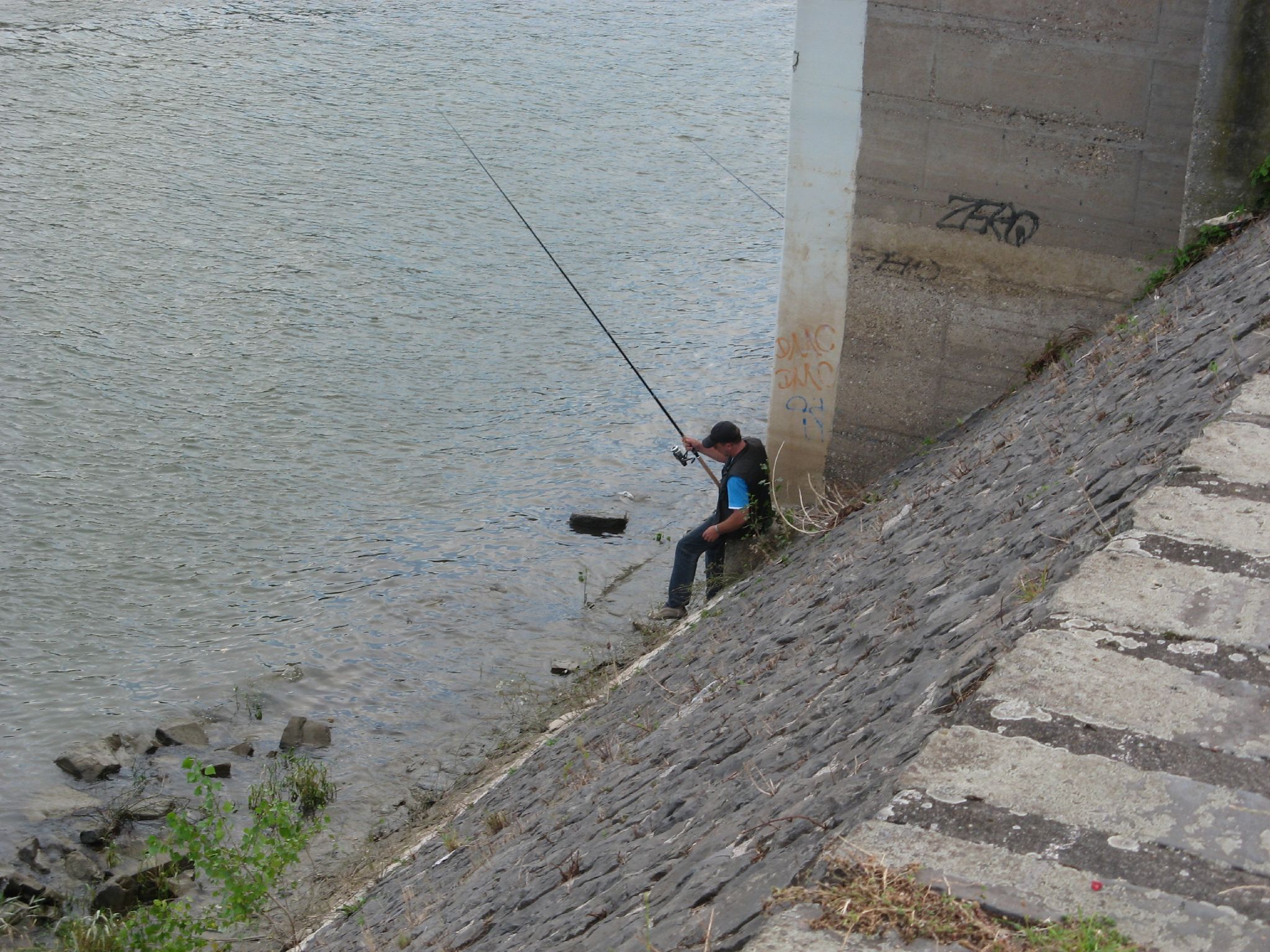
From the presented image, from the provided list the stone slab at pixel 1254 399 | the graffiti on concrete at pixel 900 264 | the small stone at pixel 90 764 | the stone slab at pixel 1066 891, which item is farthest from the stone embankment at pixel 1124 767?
the small stone at pixel 90 764

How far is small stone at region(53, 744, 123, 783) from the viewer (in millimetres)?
9648

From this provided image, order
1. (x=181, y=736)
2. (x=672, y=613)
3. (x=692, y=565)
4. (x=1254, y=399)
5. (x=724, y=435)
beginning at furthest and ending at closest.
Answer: (x=672, y=613), (x=692, y=565), (x=724, y=435), (x=181, y=736), (x=1254, y=399)

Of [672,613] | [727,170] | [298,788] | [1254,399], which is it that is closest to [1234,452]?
[1254,399]

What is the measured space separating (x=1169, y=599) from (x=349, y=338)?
14.2m

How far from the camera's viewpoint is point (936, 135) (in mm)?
9938

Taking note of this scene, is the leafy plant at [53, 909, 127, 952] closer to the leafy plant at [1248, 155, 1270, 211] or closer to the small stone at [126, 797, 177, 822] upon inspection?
the small stone at [126, 797, 177, 822]

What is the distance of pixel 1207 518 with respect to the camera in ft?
15.7

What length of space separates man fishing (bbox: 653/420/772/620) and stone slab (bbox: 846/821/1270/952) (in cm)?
689

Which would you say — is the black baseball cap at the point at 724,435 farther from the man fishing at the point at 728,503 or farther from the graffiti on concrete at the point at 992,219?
the graffiti on concrete at the point at 992,219

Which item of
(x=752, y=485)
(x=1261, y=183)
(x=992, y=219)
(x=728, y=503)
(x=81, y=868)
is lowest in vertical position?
(x=81, y=868)

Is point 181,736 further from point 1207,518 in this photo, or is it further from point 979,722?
point 1207,518

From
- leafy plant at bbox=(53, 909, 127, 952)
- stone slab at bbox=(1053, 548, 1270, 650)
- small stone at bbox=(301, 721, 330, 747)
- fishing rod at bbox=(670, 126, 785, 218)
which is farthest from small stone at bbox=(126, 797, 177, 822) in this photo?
fishing rod at bbox=(670, 126, 785, 218)

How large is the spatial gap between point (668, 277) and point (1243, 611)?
15.6 m

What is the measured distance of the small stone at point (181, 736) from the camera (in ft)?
33.3
